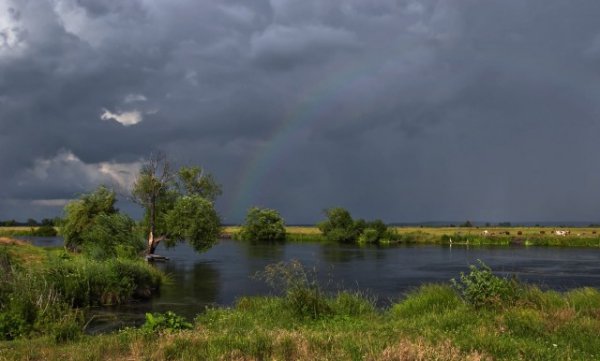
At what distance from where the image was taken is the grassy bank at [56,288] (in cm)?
1521

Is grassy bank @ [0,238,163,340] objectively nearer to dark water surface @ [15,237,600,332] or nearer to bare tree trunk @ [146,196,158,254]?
dark water surface @ [15,237,600,332]

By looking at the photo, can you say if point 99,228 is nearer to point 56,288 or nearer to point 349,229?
point 56,288

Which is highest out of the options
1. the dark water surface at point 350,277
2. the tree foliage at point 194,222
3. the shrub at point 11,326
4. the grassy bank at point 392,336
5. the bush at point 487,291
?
the tree foliage at point 194,222

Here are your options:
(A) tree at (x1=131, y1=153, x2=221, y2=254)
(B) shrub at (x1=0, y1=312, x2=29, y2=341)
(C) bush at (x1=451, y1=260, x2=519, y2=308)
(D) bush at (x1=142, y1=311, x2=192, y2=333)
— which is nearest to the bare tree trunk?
(A) tree at (x1=131, y1=153, x2=221, y2=254)

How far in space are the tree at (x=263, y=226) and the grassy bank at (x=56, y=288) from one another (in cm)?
8244

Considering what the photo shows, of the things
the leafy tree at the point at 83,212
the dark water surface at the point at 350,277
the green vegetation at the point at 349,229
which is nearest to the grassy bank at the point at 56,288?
the dark water surface at the point at 350,277

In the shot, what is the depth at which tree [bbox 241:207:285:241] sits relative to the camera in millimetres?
117625

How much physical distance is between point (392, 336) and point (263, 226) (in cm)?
10694

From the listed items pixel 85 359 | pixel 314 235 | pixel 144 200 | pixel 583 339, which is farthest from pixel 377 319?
pixel 314 235

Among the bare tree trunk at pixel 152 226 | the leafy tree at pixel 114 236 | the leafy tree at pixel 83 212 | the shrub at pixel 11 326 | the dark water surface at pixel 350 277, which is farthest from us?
the bare tree trunk at pixel 152 226

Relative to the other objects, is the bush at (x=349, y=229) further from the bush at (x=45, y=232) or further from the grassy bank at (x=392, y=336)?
the grassy bank at (x=392, y=336)

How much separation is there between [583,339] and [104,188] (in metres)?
53.5

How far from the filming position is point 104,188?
189 feet

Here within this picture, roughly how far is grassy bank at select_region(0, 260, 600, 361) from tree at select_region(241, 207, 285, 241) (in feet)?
327
